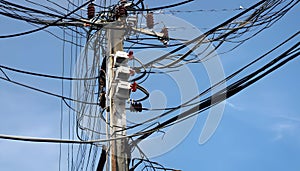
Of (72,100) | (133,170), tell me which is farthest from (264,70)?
(72,100)

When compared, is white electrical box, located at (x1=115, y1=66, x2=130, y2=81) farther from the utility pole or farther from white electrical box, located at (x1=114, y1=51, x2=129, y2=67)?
white electrical box, located at (x1=114, y1=51, x2=129, y2=67)

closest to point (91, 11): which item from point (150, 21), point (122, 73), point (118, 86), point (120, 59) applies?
point (150, 21)

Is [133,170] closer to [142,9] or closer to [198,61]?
[198,61]

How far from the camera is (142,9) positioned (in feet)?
27.3

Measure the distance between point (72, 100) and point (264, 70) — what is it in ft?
14.5

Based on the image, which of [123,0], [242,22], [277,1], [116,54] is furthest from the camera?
[123,0]

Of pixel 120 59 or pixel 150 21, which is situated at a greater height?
pixel 150 21

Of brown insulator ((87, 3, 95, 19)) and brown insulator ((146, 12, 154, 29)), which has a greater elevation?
brown insulator ((87, 3, 95, 19))

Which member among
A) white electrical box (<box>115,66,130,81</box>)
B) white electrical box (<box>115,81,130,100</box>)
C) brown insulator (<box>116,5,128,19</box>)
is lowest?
white electrical box (<box>115,81,130,100</box>)

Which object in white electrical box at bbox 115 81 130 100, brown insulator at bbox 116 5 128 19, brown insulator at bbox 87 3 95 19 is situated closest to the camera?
white electrical box at bbox 115 81 130 100

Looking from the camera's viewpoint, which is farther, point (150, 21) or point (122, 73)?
point (150, 21)

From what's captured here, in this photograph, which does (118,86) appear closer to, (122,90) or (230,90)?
(122,90)

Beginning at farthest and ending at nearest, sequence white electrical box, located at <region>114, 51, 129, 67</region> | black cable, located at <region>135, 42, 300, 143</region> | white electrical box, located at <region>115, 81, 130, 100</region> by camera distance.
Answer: white electrical box, located at <region>114, 51, 129, 67</region> → white electrical box, located at <region>115, 81, 130, 100</region> → black cable, located at <region>135, 42, 300, 143</region>

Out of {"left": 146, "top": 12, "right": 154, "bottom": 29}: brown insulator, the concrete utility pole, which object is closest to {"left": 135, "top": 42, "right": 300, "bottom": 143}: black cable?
the concrete utility pole
